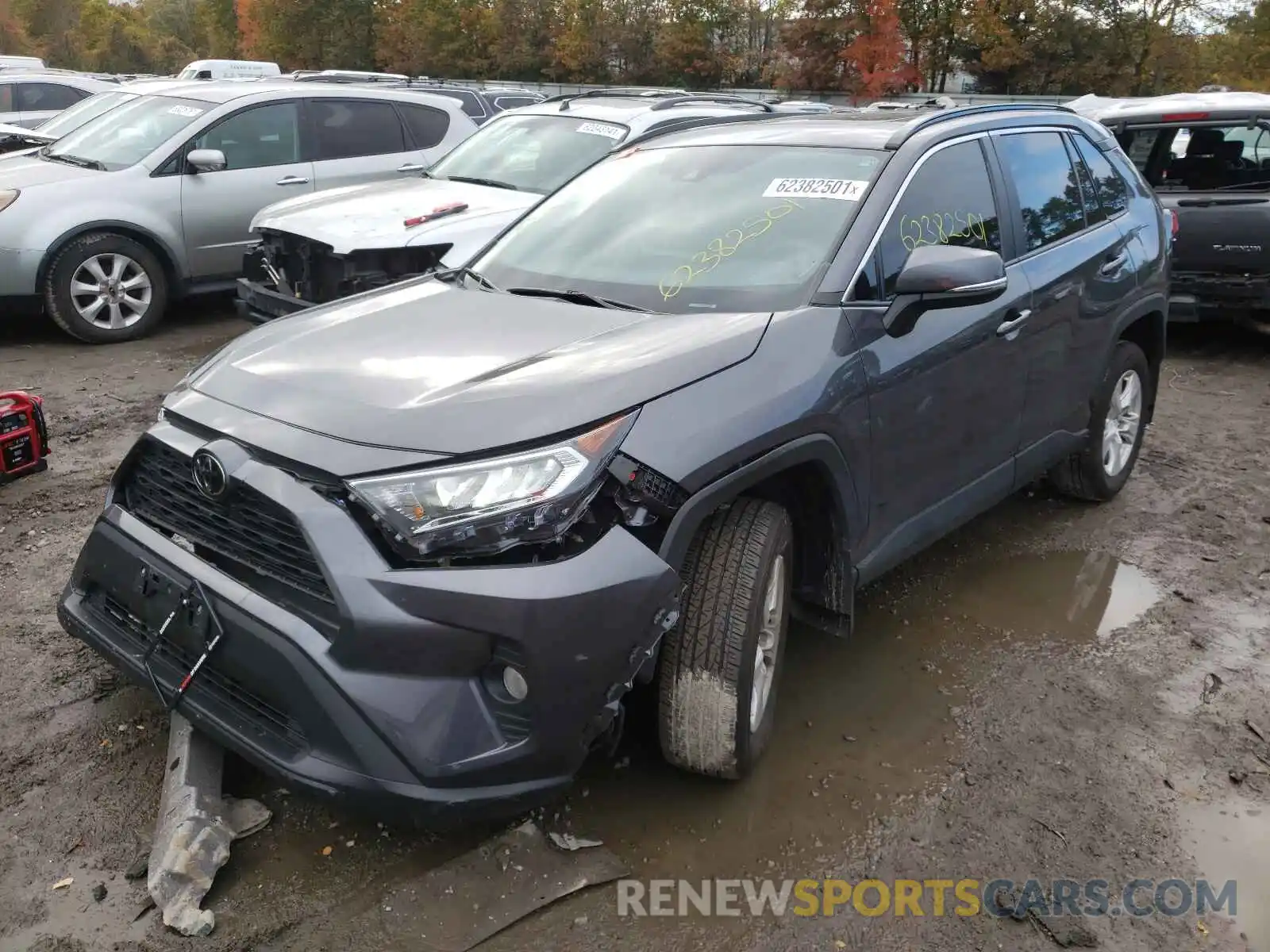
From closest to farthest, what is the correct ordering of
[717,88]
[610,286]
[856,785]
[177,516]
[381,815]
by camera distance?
[381,815], [177,516], [856,785], [610,286], [717,88]

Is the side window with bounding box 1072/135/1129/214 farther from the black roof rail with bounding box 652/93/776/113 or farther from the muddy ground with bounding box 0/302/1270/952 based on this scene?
the black roof rail with bounding box 652/93/776/113

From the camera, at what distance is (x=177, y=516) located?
8.87ft

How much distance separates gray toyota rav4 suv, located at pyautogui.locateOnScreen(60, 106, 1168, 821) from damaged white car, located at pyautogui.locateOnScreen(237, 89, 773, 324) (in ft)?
7.02

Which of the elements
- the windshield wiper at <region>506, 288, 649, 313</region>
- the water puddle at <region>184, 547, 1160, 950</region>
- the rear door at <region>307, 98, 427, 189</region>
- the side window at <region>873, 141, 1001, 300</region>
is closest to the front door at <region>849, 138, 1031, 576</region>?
Answer: the side window at <region>873, 141, 1001, 300</region>

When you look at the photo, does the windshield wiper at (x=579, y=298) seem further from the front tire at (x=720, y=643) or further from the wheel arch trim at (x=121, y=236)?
the wheel arch trim at (x=121, y=236)

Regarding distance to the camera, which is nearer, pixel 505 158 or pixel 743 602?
pixel 743 602

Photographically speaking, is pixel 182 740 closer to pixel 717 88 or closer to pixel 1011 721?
pixel 1011 721

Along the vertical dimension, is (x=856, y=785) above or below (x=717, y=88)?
below

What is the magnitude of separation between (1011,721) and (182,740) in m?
2.47

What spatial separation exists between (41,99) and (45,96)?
0.23 ft

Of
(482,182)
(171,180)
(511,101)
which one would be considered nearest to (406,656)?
(482,182)

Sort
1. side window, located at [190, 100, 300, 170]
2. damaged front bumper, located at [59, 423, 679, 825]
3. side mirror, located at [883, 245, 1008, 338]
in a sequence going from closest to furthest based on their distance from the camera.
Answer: damaged front bumper, located at [59, 423, 679, 825] → side mirror, located at [883, 245, 1008, 338] → side window, located at [190, 100, 300, 170]

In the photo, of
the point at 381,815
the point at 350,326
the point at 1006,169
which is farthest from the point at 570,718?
the point at 1006,169

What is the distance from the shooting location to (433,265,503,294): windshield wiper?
140 inches
